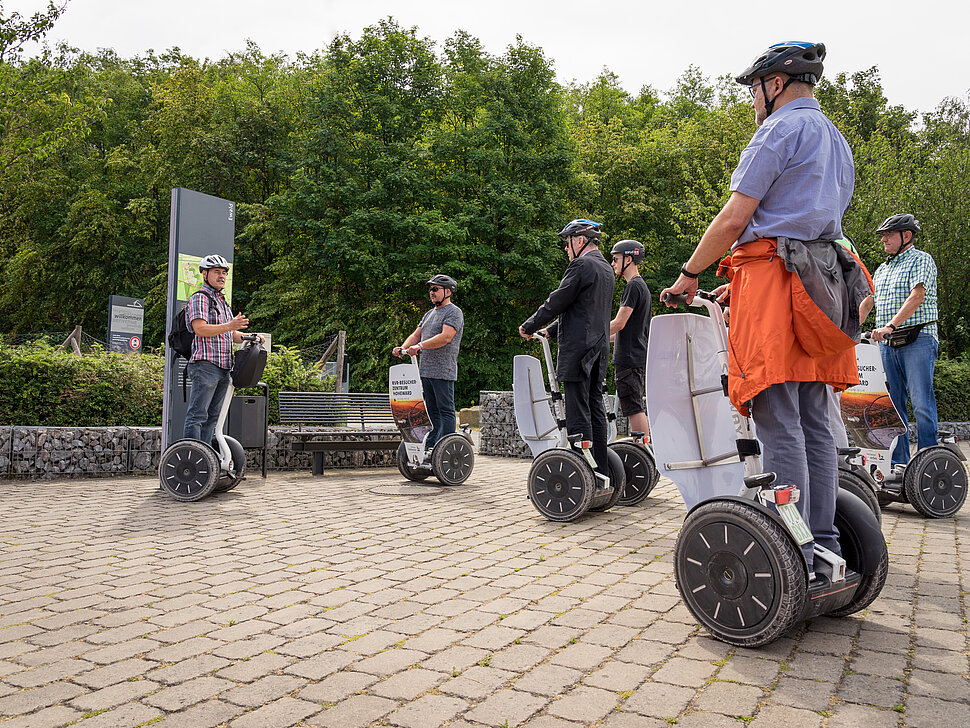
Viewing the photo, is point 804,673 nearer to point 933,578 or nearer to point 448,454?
point 933,578

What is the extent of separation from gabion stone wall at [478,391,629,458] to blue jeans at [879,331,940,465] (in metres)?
5.27

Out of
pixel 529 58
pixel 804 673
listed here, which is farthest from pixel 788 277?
pixel 529 58

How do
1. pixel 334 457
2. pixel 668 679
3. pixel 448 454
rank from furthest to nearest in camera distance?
1. pixel 334 457
2. pixel 448 454
3. pixel 668 679

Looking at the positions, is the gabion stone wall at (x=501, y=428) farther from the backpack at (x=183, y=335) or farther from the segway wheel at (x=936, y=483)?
the segway wheel at (x=936, y=483)

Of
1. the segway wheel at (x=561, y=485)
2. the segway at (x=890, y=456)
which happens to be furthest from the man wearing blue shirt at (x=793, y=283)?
the segway at (x=890, y=456)

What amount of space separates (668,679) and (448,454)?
5.71 m

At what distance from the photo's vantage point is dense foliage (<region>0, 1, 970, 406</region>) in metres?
27.0

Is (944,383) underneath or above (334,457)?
above

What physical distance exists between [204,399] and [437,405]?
7.97 feet

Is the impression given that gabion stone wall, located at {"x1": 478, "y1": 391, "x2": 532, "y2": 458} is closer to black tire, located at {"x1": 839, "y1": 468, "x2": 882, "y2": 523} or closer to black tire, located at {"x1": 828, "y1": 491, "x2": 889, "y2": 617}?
black tire, located at {"x1": 839, "y1": 468, "x2": 882, "y2": 523}

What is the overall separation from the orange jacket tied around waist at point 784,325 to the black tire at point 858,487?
92 centimetres

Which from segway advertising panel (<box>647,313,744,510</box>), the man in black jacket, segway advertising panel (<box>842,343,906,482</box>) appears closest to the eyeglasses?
segway advertising panel (<box>647,313,744,510</box>)

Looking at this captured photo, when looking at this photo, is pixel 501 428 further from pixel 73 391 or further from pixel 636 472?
pixel 73 391

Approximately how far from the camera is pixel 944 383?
52.2ft
